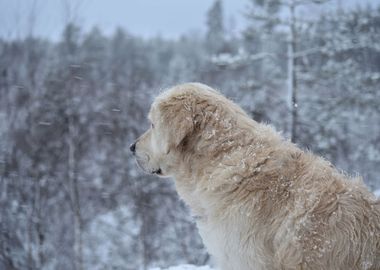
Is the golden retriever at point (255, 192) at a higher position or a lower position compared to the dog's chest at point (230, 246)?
higher

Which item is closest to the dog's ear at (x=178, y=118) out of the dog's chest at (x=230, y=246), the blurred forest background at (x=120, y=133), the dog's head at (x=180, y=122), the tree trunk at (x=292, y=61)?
the dog's head at (x=180, y=122)

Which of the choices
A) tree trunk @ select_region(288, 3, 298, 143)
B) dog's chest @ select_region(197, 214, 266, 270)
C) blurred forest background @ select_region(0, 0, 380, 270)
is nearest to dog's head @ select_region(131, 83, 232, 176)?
dog's chest @ select_region(197, 214, 266, 270)

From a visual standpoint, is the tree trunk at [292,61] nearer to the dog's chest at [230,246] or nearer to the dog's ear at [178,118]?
the dog's ear at [178,118]

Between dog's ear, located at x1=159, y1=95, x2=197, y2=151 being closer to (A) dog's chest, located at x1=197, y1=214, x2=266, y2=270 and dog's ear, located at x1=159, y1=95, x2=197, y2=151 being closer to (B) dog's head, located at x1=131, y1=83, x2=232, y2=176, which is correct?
(B) dog's head, located at x1=131, y1=83, x2=232, y2=176

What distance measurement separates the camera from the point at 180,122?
12.2ft

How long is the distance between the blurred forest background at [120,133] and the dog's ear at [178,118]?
13210 mm

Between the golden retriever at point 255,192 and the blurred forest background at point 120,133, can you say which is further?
the blurred forest background at point 120,133

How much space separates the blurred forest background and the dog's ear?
1321 cm

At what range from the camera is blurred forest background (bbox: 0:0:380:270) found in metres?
17.9

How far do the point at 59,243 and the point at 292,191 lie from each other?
17.2 meters

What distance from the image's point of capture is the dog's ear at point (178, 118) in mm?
3695

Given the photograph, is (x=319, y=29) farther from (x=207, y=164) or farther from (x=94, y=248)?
(x=207, y=164)

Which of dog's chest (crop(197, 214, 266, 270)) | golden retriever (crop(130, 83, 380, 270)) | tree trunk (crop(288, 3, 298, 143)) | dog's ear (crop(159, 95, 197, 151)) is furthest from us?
tree trunk (crop(288, 3, 298, 143))

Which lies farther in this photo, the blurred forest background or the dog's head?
the blurred forest background
